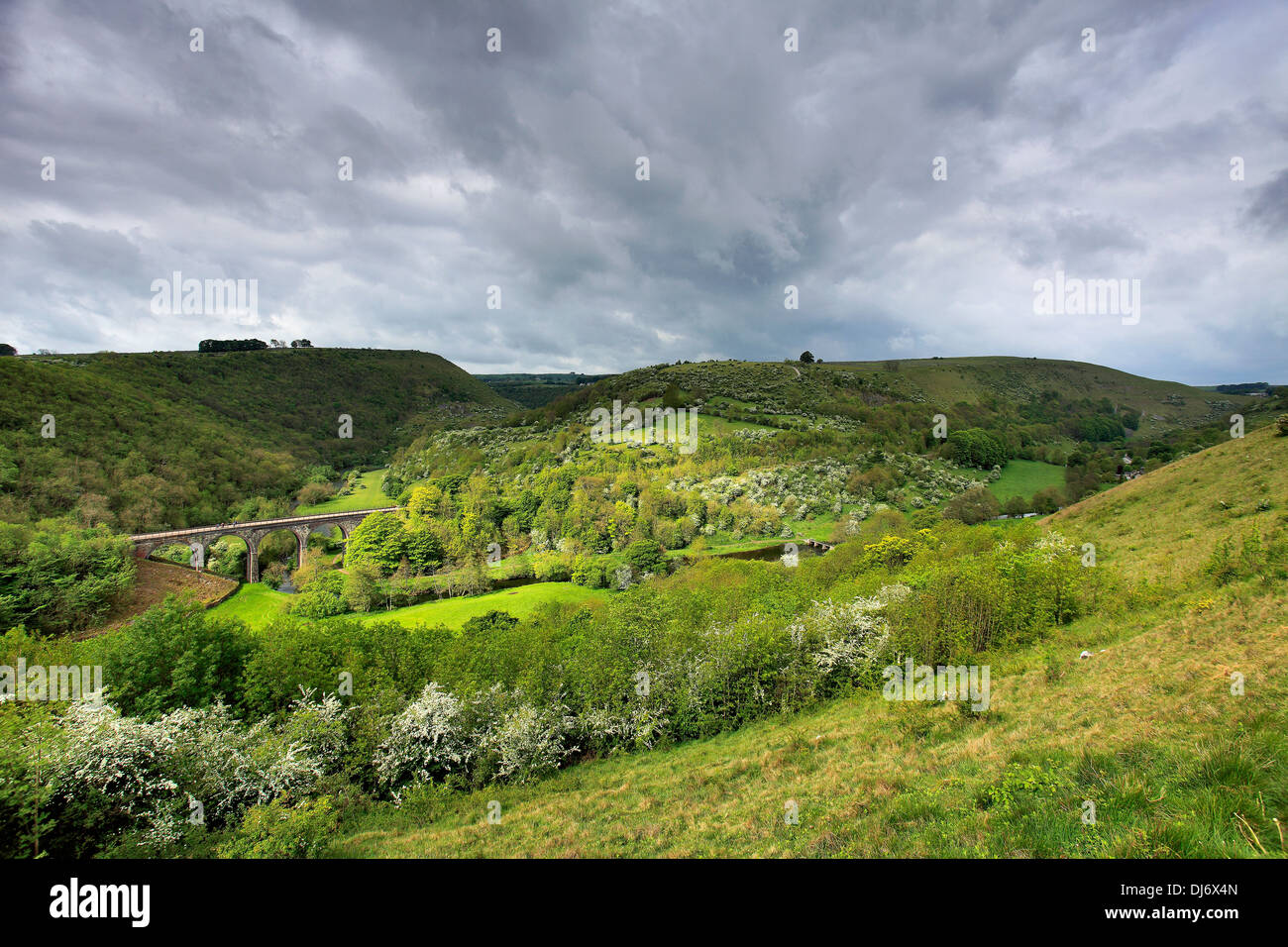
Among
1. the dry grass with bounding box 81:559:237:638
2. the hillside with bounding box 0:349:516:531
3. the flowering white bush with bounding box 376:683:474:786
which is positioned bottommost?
the dry grass with bounding box 81:559:237:638

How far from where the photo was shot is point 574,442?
5458 inches

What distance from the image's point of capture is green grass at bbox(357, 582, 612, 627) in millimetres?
66812

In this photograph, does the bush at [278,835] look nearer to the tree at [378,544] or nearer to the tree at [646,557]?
the tree at [646,557]

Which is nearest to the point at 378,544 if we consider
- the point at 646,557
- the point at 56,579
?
the point at 56,579

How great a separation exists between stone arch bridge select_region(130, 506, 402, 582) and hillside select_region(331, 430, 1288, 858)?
319 feet

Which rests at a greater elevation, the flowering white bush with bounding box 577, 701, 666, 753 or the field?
the flowering white bush with bounding box 577, 701, 666, 753

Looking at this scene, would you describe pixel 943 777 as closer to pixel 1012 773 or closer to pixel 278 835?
pixel 1012 773

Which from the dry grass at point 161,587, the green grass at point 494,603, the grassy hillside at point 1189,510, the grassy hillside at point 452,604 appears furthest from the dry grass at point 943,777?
the dry grass at point 161,587

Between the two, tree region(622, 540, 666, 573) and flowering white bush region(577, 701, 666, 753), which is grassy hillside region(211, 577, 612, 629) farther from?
flowering white bush region(577, 701, 666, 753)

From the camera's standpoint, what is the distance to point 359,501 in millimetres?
136750

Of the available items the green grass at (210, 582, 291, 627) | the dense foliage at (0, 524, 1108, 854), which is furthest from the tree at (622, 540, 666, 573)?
the green grass at (210, 582, 291, 627)

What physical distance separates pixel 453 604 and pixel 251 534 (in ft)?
173

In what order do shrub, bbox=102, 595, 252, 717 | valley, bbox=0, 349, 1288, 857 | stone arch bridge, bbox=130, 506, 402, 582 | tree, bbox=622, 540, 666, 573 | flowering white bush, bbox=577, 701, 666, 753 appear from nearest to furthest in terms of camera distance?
valley, bbox=0, 349, 1288, 857, shrub, bbox=102, 595, 252, 717, flowering white bush, bbox=577, 701, 666, 753, stone arch bridge, bbox=130, 506, 402, 582, tree, bbox=622, 540, 666, 573
